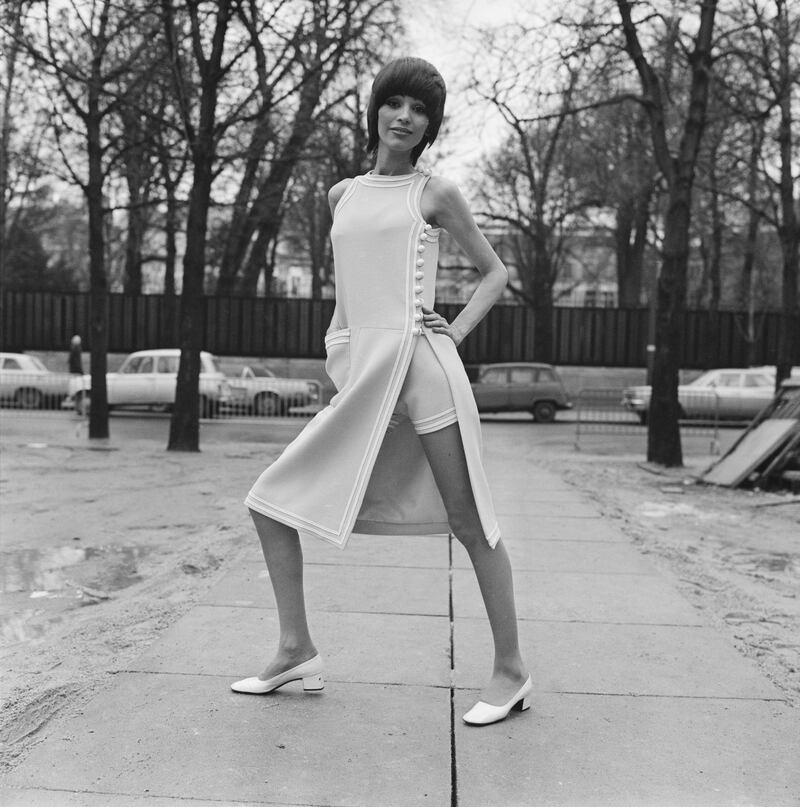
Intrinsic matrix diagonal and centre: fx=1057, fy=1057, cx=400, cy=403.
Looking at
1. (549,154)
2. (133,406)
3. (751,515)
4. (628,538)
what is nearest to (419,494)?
(628,538)

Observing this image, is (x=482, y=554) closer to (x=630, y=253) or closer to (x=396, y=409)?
(x=396, y=409)

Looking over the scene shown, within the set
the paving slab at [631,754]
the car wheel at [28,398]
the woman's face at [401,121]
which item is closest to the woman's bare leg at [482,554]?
the paving slab at [631,754]

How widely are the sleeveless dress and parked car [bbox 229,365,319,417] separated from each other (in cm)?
1998

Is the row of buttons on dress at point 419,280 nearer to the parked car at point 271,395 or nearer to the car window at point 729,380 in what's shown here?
the parked car at point 271,395

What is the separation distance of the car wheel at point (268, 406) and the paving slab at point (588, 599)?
58.5ft

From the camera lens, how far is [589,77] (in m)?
14.0

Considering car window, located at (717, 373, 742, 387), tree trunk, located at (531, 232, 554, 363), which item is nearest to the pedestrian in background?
tree trunk, located at (531, 232, 554, 363)

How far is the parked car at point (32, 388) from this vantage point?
24281 millimetres

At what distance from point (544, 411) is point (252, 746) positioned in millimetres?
23641

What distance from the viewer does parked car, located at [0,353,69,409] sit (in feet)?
79.7

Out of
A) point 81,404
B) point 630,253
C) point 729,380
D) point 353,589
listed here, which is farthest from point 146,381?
point 630,253

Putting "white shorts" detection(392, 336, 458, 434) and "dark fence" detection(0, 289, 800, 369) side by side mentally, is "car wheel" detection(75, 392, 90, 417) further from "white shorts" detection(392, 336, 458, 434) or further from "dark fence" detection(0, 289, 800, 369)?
"white shorts" detection(392, 336, 458, 434)

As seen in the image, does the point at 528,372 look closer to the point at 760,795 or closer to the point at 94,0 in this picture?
the point at 94,0

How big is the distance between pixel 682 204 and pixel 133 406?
14.7 m
